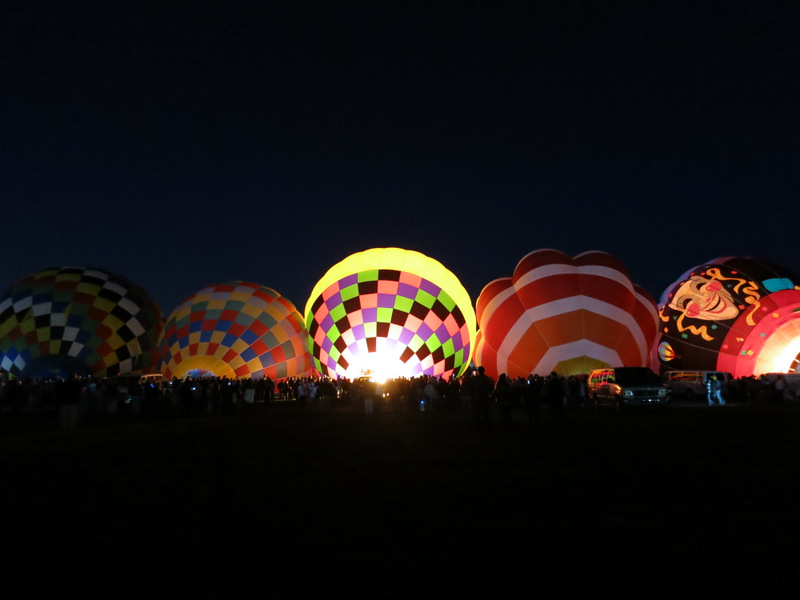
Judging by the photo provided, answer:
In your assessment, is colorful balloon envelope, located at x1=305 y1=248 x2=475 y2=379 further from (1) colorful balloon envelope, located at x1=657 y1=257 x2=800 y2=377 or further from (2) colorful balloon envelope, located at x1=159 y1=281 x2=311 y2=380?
(1) colorful balloon envelope, located at x1=657 y1=257 x2=800 y2=377

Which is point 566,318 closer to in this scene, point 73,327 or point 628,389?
point 628,389

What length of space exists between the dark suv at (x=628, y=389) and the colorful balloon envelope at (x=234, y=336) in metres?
12.8

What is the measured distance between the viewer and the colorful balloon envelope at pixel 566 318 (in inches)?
876

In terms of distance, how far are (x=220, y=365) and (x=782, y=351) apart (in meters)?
21.6

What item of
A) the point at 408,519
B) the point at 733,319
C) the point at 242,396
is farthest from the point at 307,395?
the point at 733,319

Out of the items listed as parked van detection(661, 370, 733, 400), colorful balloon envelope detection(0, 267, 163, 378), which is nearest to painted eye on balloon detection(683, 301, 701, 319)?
parked van detection(661, 370, 733, 400)

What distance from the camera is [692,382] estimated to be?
25.0 meters

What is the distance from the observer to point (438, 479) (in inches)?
255

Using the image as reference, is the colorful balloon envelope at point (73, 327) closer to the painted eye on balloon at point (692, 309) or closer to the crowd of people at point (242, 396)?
the crowd of people at point (242, 396)

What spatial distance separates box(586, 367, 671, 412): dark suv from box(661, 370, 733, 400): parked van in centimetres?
690

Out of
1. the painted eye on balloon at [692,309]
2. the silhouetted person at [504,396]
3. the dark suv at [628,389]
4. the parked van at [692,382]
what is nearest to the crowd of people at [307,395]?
the parked van at [692,382]

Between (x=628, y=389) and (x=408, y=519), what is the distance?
13622 millimetres

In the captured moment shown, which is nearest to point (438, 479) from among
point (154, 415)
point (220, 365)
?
point (154, 415)

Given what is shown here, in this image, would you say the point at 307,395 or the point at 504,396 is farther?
the point at 307,395
